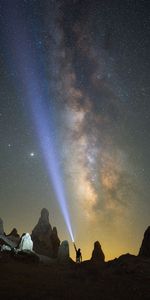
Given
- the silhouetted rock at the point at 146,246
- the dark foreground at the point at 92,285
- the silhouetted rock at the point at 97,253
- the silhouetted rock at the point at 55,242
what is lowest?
the dark foreground at the point at 92,285

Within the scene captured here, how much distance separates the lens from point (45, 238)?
6031 centimetres

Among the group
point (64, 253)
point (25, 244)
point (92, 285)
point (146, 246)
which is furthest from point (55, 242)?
point (92, 285)

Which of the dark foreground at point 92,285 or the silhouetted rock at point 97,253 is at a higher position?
the silhouetted rock at point 97,253

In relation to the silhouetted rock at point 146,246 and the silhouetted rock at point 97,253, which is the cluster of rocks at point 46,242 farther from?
the silhouetted rock at point 146,246

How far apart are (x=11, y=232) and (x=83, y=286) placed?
5183 cm

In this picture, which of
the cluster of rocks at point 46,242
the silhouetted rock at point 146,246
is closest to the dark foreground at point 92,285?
the silhouetted rock at point 146,246

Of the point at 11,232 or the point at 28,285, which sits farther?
the point at 11,232

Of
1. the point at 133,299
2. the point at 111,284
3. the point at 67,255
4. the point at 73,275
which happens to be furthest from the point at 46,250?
the point at 133,299

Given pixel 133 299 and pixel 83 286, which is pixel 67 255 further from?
pixel 133 299

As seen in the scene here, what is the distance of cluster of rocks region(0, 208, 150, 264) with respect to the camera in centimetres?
4862

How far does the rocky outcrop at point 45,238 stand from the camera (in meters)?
58.2

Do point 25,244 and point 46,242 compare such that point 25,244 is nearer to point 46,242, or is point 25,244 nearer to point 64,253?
point 64,253

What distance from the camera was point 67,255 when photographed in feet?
158

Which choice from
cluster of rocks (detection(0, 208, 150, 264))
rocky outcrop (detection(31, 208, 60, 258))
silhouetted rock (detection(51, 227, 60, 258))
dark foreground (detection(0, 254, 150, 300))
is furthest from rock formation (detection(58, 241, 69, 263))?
dark foreground (detection(0, 254, 150, 300))
